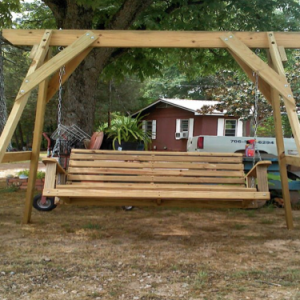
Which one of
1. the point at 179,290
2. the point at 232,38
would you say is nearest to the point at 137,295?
the point at 179,290

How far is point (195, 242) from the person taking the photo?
13.8 feet

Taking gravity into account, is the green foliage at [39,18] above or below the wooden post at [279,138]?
above

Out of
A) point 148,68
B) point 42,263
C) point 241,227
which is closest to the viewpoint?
point 42,263

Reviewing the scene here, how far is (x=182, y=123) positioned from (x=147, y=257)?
63.8 ft

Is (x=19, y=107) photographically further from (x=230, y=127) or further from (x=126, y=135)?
(x=230, y=127)

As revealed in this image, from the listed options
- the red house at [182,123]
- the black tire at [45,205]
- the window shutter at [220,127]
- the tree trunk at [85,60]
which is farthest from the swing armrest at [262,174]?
the window shutter at [220,127]

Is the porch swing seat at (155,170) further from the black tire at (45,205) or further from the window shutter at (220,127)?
the window shutter at (220,127)

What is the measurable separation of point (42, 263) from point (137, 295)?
111cm

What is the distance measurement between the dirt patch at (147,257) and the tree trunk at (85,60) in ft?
7.49

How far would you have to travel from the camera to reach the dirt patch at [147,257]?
279 cm

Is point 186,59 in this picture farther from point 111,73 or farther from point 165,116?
point 165,116

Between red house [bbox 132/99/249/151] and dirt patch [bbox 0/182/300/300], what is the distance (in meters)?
14.0

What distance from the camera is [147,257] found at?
3623mm

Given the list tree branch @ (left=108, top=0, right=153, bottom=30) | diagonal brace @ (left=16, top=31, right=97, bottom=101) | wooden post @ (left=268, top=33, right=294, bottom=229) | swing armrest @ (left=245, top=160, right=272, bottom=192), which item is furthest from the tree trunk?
swing armrest @ (left=245, top=160, right=272, bottom=192)
